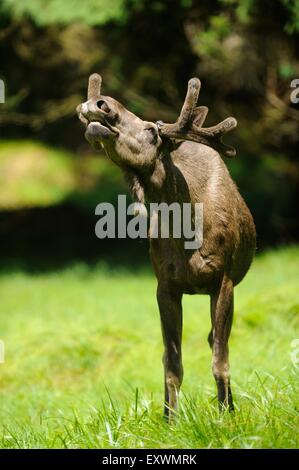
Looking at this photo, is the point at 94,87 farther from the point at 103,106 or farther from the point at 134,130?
the point at 134,130

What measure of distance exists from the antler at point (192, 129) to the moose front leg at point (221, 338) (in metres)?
0.66

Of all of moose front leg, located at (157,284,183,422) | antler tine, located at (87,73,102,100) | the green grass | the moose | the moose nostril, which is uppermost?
antler tine, located at (87,73,102,100)

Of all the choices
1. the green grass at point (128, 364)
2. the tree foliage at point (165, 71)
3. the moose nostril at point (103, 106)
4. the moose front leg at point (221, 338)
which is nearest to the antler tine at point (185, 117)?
the moose nostril at point (103, 106)

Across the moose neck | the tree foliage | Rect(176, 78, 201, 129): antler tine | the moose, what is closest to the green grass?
the moose

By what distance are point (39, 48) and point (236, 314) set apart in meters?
6.81

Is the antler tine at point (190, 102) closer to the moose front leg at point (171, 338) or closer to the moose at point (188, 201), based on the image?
the moose at point (188, 201)

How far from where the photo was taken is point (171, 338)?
4055 millimetres

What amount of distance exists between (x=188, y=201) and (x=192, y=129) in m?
0.35

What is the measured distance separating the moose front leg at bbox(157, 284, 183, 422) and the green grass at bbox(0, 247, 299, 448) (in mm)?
71

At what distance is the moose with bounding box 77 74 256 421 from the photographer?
3.71 metres

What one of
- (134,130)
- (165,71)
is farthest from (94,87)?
(165,71)

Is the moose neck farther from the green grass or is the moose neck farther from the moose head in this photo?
the green grass
